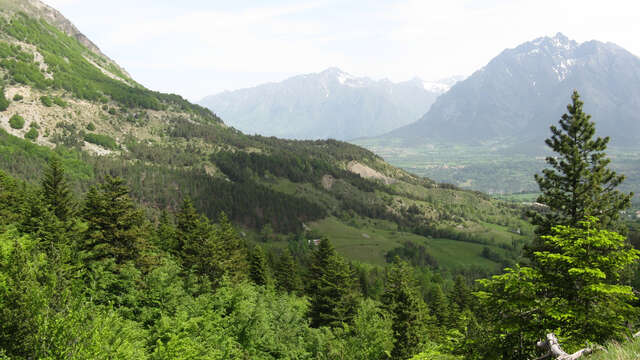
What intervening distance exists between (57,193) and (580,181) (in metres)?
68.3

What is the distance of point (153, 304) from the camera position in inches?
1549

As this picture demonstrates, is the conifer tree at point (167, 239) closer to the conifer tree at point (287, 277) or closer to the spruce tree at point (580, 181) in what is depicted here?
the conifer tree at point (287, 277)

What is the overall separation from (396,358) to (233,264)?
31.8 m

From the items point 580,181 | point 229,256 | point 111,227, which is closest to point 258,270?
point 229,256

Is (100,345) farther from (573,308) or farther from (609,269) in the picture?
(609,269)

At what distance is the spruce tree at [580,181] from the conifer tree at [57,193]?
62.7 metres

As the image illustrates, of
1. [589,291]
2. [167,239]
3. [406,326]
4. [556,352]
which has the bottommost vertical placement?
[406,326]

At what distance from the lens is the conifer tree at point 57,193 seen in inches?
2117

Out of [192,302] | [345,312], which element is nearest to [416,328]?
[345,312]

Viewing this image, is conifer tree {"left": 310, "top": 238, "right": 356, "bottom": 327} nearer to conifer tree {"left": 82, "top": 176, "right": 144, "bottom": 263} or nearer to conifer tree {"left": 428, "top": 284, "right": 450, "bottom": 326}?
conifer tree {"left": 82, "top": 176, "right": 144, "bottom": 263}

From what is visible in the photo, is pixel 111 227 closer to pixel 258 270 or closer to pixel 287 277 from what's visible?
pixel 258 270

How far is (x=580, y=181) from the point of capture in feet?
127

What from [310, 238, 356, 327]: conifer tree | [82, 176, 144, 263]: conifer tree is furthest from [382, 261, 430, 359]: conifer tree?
[82, 176, 144, 263]: conifer tree

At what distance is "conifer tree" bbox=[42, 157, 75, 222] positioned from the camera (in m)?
53.8
